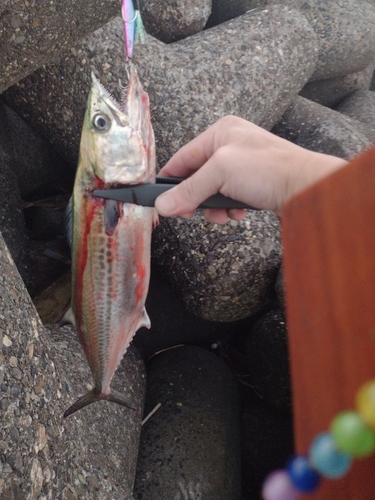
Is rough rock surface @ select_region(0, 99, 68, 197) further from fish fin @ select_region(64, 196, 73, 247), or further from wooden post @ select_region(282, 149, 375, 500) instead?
wooden post @ select_region(282, 149, 375, 500)

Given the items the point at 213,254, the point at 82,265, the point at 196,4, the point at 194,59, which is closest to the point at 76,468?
the point at 82,265

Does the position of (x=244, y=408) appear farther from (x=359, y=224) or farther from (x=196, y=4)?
(x=196, y=4)

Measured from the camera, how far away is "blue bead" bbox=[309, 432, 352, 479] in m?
0.42

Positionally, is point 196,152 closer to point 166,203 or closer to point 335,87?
point 166,203

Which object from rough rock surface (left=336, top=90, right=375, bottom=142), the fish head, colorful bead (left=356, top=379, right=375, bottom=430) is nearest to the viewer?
colorful bead (left=356, top=379, right=375, bottom=430)

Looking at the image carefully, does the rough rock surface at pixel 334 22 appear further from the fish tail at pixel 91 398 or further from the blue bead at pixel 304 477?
the blue bead at pixel 304 477

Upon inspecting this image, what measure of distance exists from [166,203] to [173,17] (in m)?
2.00

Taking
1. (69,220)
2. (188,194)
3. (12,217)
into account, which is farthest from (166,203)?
(12,217)

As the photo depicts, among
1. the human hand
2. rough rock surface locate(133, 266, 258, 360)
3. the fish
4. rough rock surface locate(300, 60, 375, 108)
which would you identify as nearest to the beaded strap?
the human hand

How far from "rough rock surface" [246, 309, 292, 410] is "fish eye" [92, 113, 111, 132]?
1.58m

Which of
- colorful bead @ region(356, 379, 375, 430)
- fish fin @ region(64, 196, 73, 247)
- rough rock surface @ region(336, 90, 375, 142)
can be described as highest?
colorful bead @ region(356, 379, 375, 430)

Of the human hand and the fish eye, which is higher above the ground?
the fish eye

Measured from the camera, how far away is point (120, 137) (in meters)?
1.47

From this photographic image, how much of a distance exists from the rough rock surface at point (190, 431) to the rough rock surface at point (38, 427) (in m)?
0.30
